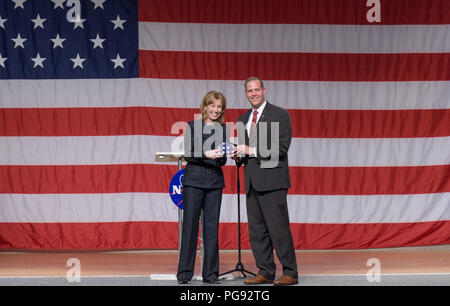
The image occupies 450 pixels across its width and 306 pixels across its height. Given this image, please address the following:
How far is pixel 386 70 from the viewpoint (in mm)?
5816

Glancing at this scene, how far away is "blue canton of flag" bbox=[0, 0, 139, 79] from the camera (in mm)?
5719

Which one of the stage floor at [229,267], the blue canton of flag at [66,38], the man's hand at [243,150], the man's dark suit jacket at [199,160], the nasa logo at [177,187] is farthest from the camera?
the blue canton of flag at [66,38]

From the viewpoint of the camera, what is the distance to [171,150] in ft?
19.0

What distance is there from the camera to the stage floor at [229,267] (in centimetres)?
412

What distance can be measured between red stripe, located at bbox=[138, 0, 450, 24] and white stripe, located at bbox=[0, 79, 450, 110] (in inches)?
24.6

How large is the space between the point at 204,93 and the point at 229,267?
5.85 ft

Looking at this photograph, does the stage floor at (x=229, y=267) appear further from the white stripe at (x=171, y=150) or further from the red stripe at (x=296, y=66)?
the red stripe at (x=296, y=66)

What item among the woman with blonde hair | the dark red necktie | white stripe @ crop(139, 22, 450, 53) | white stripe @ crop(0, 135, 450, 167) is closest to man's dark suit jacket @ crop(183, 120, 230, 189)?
the woman with blonde hair

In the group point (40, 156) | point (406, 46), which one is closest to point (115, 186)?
point (40, 156)

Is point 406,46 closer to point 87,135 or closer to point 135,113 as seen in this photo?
point 135,113

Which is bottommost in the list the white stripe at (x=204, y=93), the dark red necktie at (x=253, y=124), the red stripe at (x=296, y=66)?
the dark red necktie at (x=253, y=124)

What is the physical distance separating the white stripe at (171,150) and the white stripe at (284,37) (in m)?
0.92

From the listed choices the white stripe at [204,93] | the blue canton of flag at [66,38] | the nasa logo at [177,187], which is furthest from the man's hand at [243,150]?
the blue canton of flag at [66,38]

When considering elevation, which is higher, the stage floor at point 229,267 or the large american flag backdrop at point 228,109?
the large american flag backdrop at point 228,109
